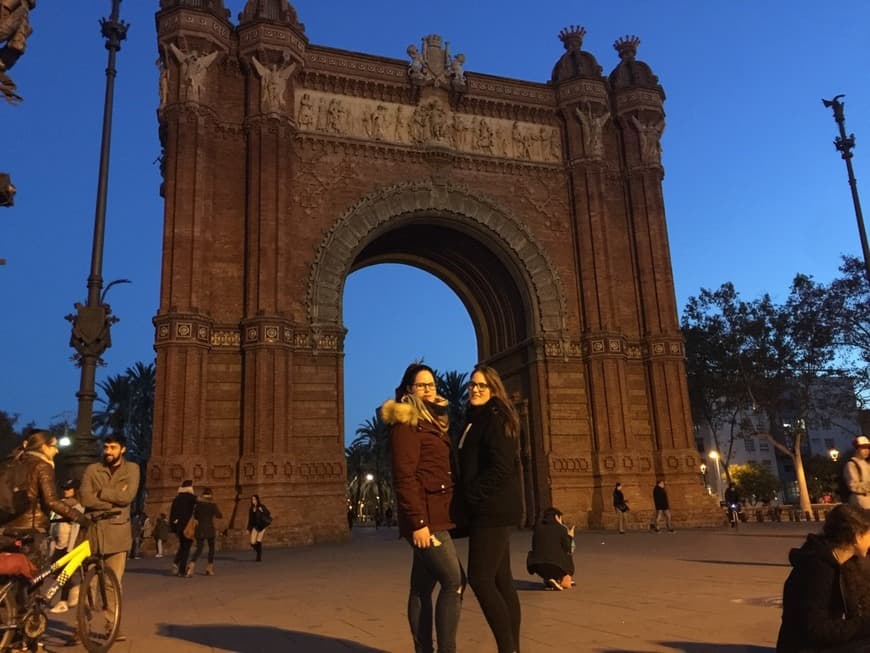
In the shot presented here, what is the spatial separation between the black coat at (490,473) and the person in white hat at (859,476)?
4.82 metres

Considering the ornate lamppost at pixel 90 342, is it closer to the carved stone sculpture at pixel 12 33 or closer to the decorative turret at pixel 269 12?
the carved stone sculpture at pixel 12 33

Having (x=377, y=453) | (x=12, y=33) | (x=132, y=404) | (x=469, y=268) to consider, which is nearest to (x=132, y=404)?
(x=132, y=404)

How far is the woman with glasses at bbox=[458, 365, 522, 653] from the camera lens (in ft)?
16.0

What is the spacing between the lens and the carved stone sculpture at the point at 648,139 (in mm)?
30062

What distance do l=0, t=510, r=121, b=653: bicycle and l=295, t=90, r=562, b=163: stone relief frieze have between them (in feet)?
71.8

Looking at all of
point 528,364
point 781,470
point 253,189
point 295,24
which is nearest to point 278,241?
point 253,189

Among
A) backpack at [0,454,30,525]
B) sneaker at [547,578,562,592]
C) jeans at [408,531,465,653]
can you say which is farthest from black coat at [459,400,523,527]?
sneaker at [547,578,562,592]

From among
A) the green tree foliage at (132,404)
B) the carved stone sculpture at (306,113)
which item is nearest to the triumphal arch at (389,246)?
the carved stone sculpture at (306,113)

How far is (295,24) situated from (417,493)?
24972mm

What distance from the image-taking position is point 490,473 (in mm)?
4902

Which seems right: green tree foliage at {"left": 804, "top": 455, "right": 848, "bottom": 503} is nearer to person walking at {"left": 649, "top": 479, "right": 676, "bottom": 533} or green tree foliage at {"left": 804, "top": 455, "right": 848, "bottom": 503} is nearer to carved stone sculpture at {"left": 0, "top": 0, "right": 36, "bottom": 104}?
person walking at {"left": 649, "top": 479, "right": 676, "bottom": 533}

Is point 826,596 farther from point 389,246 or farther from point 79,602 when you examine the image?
point 389,246

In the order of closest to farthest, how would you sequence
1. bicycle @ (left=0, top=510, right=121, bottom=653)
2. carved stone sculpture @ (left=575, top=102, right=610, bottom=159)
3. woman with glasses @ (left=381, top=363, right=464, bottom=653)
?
1. woman with glasses @ (left=381, top=363, right=464, bottom=653)
2. bicycle @ (left=0, top=510, right=121, bottom=653)
3. carved stone sculpture @ (left=575, top=102, right=610, bottom=159)

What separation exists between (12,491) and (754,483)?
67851 mm
